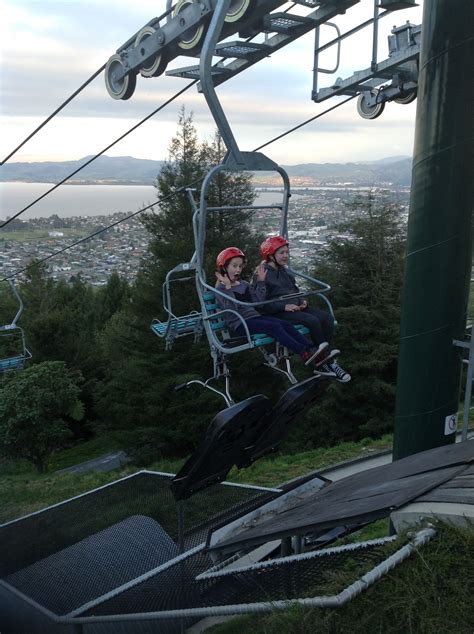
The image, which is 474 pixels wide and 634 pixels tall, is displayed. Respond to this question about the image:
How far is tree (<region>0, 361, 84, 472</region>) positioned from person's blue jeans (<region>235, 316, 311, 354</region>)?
1713 centimetres

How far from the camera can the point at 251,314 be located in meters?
5.12

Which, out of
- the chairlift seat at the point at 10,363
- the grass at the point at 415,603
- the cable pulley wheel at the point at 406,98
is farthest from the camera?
the chairlift seat at the point at 10,363

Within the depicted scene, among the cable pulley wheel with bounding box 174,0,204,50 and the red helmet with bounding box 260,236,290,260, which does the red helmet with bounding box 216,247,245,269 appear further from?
the cable pulley wheel with bounding box 174,0,204,50

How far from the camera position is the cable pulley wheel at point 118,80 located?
6.50m

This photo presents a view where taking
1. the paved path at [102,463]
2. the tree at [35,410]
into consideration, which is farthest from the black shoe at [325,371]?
the paved path at [102,463]

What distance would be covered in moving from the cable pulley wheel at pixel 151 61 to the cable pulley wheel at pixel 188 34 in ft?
1.62

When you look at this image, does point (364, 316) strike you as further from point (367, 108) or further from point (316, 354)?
point (316, 354)

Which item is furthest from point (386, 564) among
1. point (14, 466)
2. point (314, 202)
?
point (14, 466)

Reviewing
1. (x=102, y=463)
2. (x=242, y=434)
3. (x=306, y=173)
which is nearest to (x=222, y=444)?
(x=242, y=434)

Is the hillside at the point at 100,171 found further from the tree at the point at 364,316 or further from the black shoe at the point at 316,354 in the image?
the black shoe at the point at 316,354

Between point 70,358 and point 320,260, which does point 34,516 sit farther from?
point 70,358

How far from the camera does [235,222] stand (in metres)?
Answer: 21.3

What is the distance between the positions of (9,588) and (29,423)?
620 inches

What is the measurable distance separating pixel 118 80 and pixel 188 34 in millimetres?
1421
